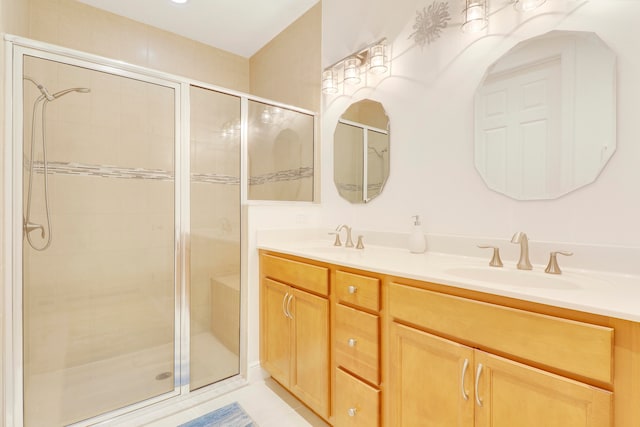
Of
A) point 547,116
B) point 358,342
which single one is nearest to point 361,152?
point 547,116

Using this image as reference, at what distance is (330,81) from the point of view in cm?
215

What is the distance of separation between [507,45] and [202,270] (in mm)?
2051

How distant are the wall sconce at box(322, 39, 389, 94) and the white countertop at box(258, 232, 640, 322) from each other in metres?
1.17

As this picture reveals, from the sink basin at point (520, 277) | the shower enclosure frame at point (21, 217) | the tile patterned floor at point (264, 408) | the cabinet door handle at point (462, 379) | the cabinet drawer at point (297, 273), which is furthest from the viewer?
the tile patterned floor at point (264, 408)

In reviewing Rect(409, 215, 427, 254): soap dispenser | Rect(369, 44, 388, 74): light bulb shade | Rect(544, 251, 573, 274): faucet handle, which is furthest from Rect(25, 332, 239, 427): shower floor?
Rect(369, 44, 388, 74): light bulb shade

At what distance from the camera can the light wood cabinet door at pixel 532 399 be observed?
27.0 inches

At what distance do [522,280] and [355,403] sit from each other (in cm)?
85

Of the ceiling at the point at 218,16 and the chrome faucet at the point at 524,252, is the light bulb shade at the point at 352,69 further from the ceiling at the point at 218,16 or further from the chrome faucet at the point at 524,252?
the chrome faucet at the point at 524,252

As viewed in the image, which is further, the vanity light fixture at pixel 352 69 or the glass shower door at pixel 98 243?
the vanity light fixture at pixel 352 69

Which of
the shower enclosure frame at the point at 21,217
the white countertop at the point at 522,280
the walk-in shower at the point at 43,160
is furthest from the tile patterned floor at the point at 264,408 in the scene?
the walk-in shower at the point at 43,160

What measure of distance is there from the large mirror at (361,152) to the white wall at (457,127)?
58 mm

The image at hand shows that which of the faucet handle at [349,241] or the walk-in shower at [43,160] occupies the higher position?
the walk-in shower at [43,160]

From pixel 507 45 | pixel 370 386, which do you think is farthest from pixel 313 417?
pixel 507 45

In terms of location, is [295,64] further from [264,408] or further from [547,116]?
[264,408]
